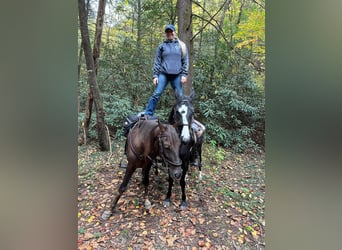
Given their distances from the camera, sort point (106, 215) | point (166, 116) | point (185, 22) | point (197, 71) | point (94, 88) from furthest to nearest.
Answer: point (197, 71)
point (166, 116)
point (94, 88)
point (185, 22)
point (106, 215)

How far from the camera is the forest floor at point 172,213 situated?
217cm

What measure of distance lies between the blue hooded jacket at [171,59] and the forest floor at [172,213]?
1379 millimetres

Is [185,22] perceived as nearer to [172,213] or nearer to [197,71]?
[197,71]

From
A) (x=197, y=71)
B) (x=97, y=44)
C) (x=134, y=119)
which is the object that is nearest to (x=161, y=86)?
(x=134, y=119)

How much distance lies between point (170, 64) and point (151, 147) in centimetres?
102

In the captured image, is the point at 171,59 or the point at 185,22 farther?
the point at 185,22

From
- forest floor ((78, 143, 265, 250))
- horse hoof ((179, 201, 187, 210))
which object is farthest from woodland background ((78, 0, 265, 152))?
horse hoof ((179, 201, 187, 210))

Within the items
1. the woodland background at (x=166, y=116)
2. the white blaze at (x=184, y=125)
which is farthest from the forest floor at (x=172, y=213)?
the white blaze at (x=184, y=125)

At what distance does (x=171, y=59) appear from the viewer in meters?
2.66

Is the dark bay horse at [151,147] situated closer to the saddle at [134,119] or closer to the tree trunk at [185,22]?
the saddle at [134,119]

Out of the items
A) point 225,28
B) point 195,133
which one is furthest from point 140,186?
point 225,28
